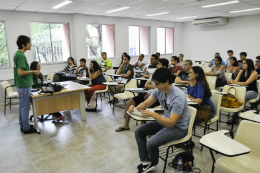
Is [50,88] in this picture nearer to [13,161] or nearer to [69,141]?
[69,141]

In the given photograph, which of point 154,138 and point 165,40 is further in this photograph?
point 165,40

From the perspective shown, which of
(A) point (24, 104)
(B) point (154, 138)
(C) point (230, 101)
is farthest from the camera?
(A) point (24, 104)

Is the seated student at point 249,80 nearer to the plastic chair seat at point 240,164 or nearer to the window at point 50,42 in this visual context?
the plastic chair seat at point 240,164

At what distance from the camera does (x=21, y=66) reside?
11.6 ft

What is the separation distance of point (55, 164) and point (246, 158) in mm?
2317

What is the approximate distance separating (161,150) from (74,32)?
672 centimetres

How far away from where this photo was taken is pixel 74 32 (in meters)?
8.29

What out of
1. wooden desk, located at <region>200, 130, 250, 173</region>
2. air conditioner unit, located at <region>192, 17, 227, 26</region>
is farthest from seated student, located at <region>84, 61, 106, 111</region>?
air conditioner unit, located at <region>192, 17, 227, 26</region>

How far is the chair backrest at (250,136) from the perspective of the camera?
1892mm

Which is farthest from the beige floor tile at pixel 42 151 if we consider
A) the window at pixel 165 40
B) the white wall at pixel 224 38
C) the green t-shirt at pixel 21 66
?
the white wall at pixel 224 38

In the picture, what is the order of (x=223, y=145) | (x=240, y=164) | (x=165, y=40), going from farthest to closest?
(x=165, y=40) → (x=240, y=164) → (x=223, y=145)

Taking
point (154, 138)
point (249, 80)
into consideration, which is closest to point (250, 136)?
point (154, 138)

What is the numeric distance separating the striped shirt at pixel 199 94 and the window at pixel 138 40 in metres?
7.84

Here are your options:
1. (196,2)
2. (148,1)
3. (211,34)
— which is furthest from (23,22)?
(211,34)
